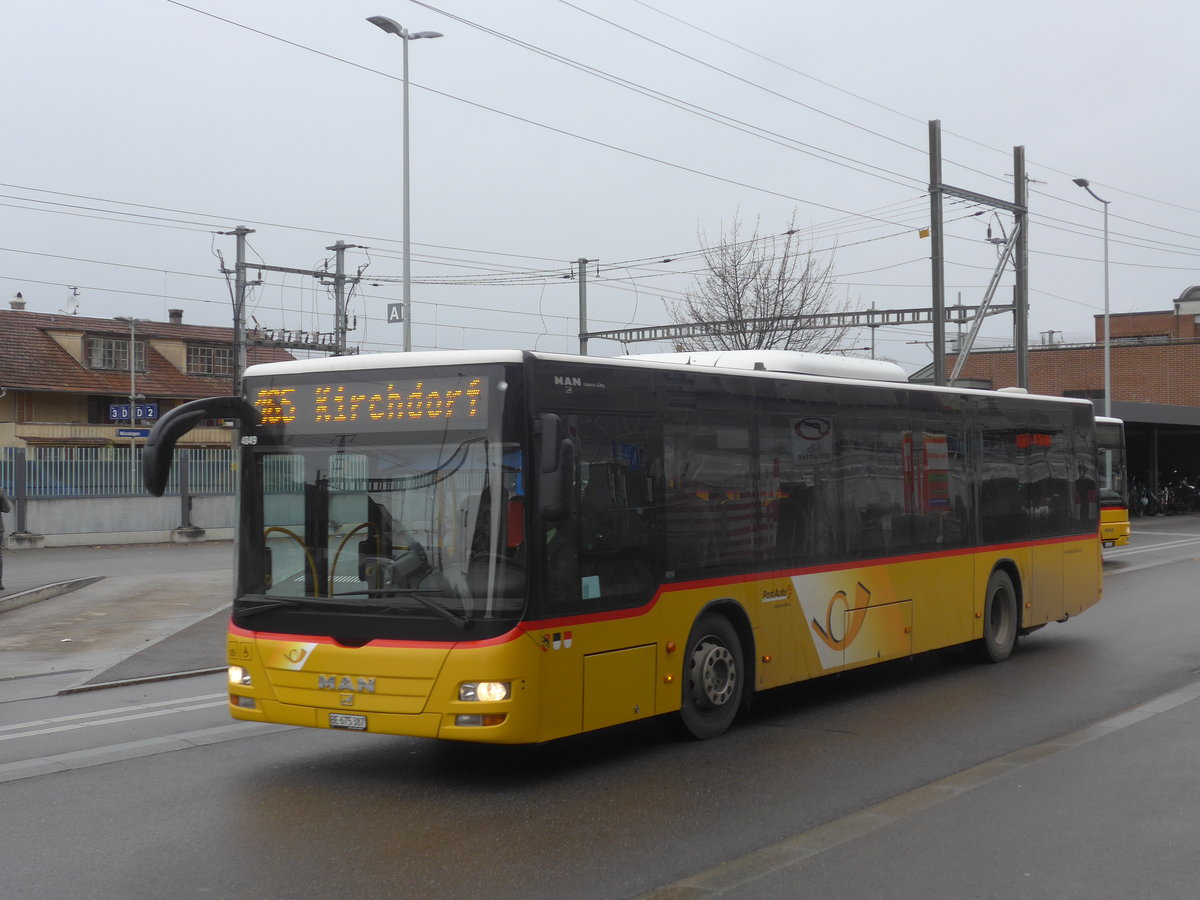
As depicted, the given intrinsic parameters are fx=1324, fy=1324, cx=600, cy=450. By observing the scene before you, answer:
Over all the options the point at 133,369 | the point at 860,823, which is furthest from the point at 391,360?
the point at 133,369

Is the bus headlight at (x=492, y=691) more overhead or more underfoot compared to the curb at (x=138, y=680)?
more overhead

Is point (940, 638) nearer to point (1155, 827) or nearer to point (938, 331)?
point (1155, 827)

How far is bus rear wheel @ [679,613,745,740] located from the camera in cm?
904

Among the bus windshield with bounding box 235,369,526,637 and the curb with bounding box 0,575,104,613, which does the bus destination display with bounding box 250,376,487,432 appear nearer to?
the bus windshield with bounding box 235,369,526,637

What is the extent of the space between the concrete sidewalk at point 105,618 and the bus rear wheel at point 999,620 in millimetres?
7816

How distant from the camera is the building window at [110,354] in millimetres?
59906

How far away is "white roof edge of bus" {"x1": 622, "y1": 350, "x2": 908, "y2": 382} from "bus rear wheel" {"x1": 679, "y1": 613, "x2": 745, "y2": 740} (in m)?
2.12

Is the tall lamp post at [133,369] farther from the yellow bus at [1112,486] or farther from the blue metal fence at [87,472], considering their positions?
the yellow bus at [1112,486]

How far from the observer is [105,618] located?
1794 cm

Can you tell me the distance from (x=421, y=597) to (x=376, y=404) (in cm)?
124

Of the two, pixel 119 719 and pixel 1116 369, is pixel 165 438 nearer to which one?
pixel 119 719

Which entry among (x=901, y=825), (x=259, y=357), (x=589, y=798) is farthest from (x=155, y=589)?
(x=259, y=357)

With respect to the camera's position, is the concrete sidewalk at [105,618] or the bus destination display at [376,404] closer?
the bus destination display at [376,404]

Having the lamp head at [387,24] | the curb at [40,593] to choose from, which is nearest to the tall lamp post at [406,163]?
the lamp head at [387,24]
